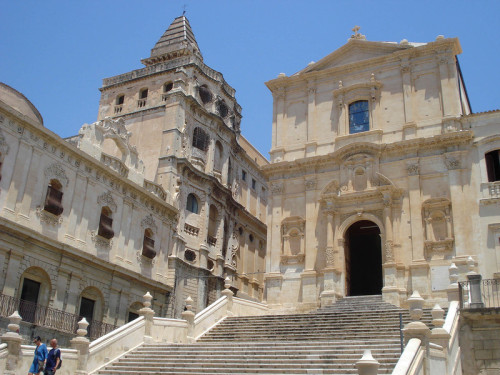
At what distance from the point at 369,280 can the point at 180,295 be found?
1118cm

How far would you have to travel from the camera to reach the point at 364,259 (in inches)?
1158

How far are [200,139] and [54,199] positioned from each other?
15.7 metres

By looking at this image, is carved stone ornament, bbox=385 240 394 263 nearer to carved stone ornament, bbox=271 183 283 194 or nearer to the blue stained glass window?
carved stone ornament, bbox=271 183 283 194

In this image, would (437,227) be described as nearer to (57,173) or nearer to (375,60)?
(375,60)

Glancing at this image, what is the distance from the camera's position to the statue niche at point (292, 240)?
1056 inches

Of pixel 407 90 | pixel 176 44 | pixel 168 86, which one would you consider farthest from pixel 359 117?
pixel 176 44

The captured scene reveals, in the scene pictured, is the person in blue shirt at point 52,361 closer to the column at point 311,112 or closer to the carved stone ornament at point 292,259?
the carved stone ornament at point 292,259

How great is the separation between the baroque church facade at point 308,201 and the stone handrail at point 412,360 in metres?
8.64

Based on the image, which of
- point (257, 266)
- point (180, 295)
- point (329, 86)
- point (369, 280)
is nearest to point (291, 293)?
point (369, 280)

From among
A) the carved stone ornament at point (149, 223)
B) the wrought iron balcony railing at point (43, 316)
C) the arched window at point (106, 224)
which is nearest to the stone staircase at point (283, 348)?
the wrought iron balcony railing at point (43, 316)

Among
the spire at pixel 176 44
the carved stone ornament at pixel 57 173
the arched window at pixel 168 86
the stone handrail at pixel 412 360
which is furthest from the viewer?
the spire at pixel 176 44

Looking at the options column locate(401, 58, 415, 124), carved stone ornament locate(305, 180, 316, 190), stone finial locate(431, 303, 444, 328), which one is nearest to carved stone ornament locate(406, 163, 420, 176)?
column locate(401, 58, 415, 124)

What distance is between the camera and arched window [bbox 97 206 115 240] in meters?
27.3

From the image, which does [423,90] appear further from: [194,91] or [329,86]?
[194,91]
